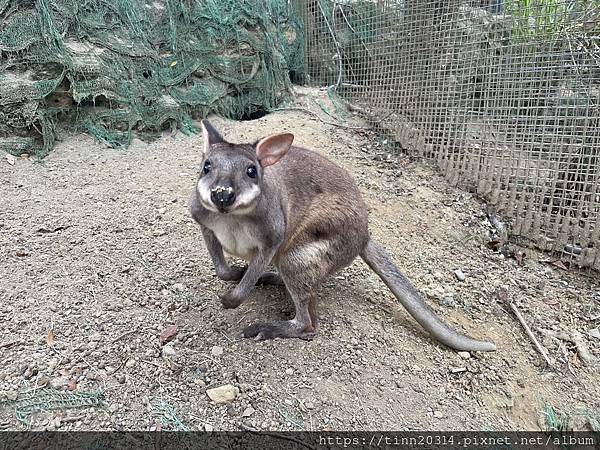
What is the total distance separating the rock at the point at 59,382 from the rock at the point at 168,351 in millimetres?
560

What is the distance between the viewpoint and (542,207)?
4902mm

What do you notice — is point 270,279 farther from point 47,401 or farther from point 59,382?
point 47,401

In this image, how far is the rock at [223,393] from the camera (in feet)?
8.88

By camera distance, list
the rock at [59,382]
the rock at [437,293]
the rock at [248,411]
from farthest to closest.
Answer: the rock at [437,293] < the rock at [248,411] < the rock at [59,382]

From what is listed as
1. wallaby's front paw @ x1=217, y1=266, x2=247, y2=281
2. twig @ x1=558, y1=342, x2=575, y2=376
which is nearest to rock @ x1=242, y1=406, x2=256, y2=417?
wallaby's front paw @ x1=217, y1=266, x2=247, y2=281

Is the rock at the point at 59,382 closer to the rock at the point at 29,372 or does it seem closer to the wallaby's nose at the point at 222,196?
the rock at the point at 29,372

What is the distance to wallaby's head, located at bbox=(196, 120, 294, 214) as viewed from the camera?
8.63ft

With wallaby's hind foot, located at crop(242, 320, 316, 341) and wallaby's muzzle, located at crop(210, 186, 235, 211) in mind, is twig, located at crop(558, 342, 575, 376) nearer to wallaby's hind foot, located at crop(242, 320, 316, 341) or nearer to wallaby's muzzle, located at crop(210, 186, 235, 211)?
wallaby's hind foot, located at crop(242, 320, 316, 341)

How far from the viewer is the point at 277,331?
3262 millimetres

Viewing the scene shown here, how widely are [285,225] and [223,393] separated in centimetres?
113

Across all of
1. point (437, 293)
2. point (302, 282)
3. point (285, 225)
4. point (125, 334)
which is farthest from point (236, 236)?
point (437, 293)

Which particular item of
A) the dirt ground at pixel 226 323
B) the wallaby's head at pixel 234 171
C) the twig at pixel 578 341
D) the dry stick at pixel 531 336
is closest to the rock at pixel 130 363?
the dirt ground at pixel 226 323

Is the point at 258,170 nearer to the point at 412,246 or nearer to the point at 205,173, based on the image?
the point at 205,173

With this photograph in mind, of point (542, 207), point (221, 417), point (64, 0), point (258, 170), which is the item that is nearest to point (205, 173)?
point (258, 170)
